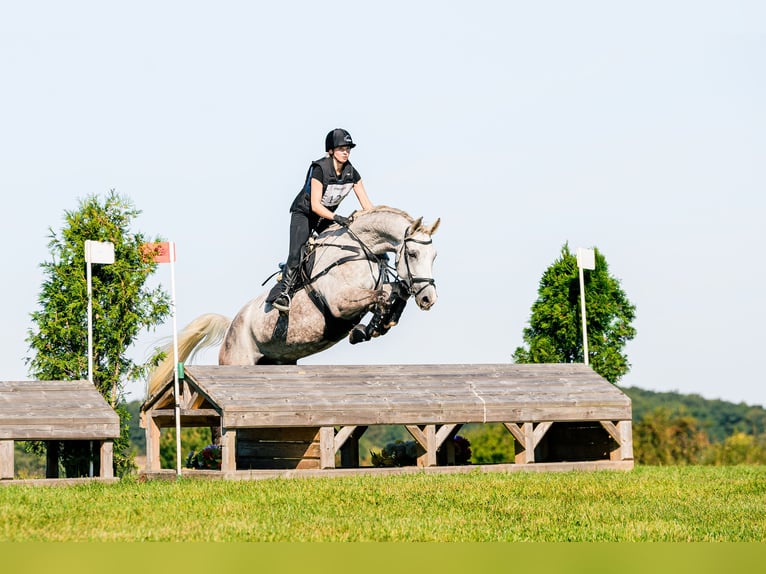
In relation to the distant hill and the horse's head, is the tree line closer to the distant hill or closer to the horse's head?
the horse's head

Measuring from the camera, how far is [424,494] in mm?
9477

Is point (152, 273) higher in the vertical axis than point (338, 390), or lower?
higher

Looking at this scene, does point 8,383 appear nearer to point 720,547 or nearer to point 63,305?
point 63,305

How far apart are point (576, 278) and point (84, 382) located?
25.3 ft

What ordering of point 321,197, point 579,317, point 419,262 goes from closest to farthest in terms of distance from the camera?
point 419,262 < point 321,197 < point 579,317

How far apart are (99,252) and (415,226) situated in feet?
12.1

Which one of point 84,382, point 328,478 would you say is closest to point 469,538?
point 328,478

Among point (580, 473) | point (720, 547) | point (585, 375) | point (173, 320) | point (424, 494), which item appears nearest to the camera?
point (720, 547)

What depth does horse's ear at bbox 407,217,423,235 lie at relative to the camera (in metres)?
11.6

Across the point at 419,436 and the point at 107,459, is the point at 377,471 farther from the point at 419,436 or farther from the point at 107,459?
the point at 107,459

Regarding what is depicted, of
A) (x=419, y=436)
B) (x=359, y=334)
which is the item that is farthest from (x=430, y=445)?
(x=359, y=334)

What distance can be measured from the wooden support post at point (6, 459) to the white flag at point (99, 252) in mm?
2416

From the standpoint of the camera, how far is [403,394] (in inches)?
491

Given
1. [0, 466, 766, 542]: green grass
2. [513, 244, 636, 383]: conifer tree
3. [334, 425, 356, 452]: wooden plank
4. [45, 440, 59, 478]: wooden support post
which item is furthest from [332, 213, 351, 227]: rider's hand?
[513, 244, 636, 383]: conifer tree
